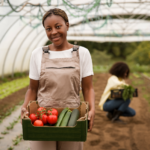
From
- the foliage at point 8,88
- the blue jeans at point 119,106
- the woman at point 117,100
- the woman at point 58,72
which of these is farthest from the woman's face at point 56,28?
the foliage at point 8,88

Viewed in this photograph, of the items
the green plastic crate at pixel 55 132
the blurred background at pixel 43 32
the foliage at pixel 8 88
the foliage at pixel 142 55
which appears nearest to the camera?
the green plastic crate at pixel 55 132

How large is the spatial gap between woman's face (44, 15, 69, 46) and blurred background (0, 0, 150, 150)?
218 centimetres

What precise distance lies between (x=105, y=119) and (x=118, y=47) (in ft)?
83.7

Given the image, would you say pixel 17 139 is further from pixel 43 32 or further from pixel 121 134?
pixel 43 32

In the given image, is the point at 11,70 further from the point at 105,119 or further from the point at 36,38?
the point at 105,119

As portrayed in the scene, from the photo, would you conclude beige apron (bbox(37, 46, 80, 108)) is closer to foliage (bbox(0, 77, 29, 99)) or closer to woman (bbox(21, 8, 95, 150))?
woman (bbox(21, 8, 95, 150))

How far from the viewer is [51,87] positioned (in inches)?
59.7

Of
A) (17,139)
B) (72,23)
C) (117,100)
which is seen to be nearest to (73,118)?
(17,139)

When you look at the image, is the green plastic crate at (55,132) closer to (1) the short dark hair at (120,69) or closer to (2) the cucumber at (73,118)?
(2) the cucumber at (73,118)

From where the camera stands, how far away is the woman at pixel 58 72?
4.88ft

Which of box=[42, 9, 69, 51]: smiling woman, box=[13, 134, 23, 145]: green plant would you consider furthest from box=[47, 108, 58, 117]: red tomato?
box=[13, 134, 23, 145]: green plant

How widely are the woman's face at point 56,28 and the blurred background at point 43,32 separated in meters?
2.18

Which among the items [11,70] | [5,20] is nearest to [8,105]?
[5,20]

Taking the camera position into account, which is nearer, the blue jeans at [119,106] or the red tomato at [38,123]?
the red tomato at [38,123]
